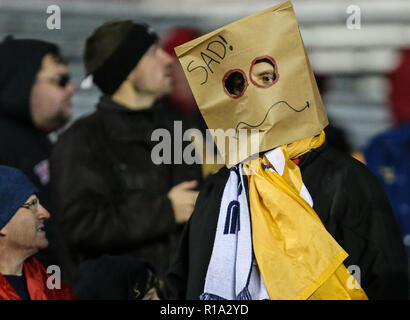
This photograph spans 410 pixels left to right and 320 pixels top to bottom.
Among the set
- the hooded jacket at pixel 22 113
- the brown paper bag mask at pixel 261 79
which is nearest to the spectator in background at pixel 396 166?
the hooded jacket at pixel 22 113

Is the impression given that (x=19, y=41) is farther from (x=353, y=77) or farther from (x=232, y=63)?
(x=353, y=77)

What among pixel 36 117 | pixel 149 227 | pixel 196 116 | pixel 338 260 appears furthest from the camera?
pixel 196 116

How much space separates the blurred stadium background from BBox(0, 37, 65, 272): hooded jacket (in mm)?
3583

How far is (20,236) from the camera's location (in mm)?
3580

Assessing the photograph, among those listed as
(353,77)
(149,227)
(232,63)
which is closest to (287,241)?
(232,63)

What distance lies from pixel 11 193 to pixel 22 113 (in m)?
1.36

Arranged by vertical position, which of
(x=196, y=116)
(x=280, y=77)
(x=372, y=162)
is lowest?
(x=372, y=162)

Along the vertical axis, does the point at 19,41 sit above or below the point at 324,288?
above

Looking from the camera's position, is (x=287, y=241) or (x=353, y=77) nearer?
(x=287, y=241)

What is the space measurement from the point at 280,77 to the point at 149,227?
1.43 m

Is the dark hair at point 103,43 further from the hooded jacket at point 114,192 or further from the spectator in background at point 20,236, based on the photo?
the spectator in background at point 20,236

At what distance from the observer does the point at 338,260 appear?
3107mm

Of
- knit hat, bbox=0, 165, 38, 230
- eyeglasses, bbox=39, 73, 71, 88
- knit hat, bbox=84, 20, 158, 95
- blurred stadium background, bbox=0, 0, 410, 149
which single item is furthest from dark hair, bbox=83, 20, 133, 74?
blurred stadium background, bbox=0, 0, 410, 149

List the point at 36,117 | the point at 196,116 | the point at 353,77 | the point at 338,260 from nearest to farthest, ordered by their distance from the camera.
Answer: the point at 338,260
the point at 36,117
the point at 196,116
the point at 353,77
